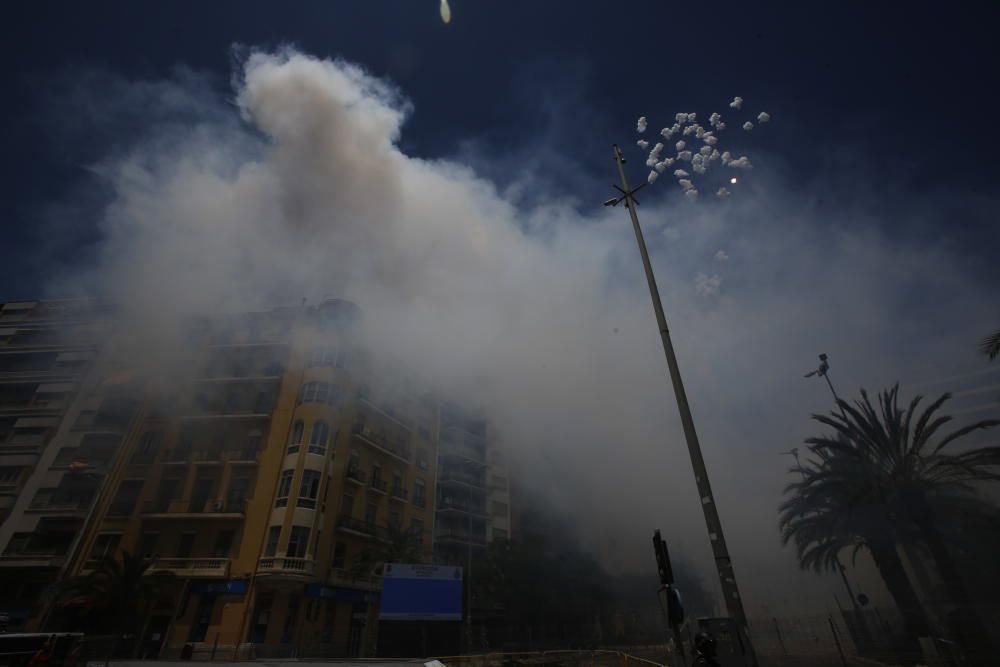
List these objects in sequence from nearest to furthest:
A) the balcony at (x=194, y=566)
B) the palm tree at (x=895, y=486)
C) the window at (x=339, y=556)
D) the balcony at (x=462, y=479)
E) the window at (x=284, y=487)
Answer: the palm tree at (x=895, y=486)
the balcony at (x=194, y=566)
the window at (x=284, y=487)
the window at (x=339, y=556)
the balcony at (x=462, y=479)

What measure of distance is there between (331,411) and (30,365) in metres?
26.5

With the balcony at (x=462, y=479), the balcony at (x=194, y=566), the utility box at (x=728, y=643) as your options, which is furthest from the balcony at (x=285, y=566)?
the utility box at (x=728, y=643)

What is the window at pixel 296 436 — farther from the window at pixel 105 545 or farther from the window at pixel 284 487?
the window at pixel 105 545

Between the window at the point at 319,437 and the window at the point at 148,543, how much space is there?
10191 mm

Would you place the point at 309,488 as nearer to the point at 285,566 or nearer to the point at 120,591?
the point at 285,566

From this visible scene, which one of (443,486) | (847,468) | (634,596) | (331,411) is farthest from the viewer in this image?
(634,596)

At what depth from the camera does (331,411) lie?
105 ft

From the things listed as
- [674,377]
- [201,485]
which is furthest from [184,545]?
[674,377]

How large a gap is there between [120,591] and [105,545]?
244 inches

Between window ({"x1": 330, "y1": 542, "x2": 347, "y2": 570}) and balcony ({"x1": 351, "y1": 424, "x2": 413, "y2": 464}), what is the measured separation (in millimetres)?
7151

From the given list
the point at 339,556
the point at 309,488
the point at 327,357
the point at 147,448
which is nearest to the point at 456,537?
the point at 339,556

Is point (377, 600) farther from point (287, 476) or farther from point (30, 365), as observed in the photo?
point (30, 365)

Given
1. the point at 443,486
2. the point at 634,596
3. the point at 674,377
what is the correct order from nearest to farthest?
1. the point at 674,377
2. the point at 443,486
3. the point at 634,596

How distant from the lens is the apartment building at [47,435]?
28062mm
